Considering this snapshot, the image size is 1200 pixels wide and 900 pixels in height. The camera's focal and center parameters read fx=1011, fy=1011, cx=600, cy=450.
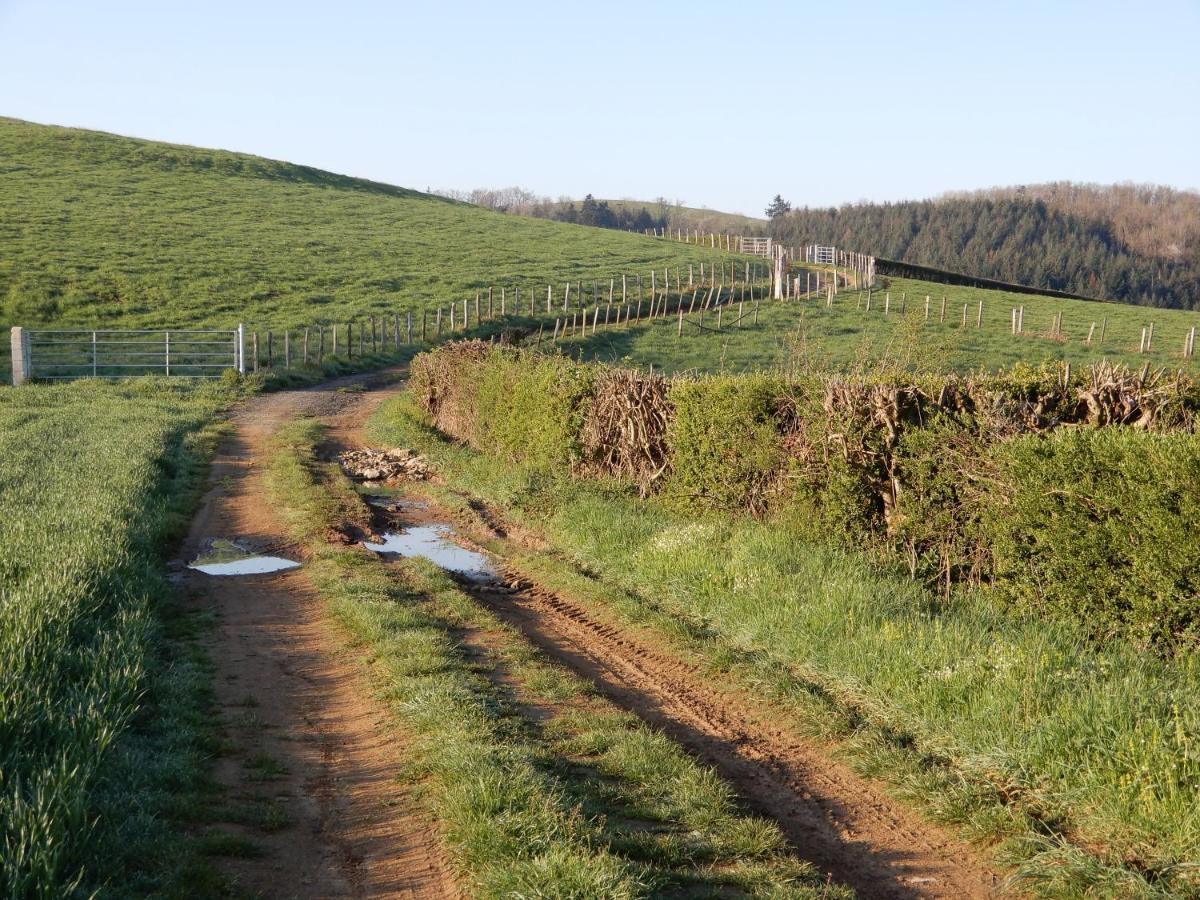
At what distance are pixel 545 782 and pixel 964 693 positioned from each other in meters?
2.80

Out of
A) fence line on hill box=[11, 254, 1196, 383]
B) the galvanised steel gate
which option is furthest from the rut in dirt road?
the galvanised steel gate

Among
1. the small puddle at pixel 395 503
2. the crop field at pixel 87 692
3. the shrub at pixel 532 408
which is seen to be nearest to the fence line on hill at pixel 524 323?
the shrub at pixel 532 408

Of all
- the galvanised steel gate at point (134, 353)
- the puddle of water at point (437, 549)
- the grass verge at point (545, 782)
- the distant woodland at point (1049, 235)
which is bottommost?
the puddle of water at point (437, 549)

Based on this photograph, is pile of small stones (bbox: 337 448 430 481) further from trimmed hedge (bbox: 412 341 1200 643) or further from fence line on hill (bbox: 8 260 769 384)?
fence line on hill (bbox: 8 260 769 384)

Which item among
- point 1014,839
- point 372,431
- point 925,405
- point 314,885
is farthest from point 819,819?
Result: point 372,431

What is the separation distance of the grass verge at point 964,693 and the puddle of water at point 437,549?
154cm

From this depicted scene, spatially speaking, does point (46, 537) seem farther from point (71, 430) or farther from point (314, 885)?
point (71, 430)

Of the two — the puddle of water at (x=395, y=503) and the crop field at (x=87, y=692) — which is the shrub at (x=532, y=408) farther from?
the crop field at (x=87, y=692)

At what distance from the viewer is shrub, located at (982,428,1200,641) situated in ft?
21.8

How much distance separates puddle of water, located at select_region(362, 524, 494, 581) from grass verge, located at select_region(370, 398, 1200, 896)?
154 centimetres

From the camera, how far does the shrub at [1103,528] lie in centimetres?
665

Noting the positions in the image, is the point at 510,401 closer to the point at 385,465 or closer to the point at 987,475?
the point at 385,465

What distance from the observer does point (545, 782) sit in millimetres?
5512

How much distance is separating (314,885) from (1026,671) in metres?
4.37
